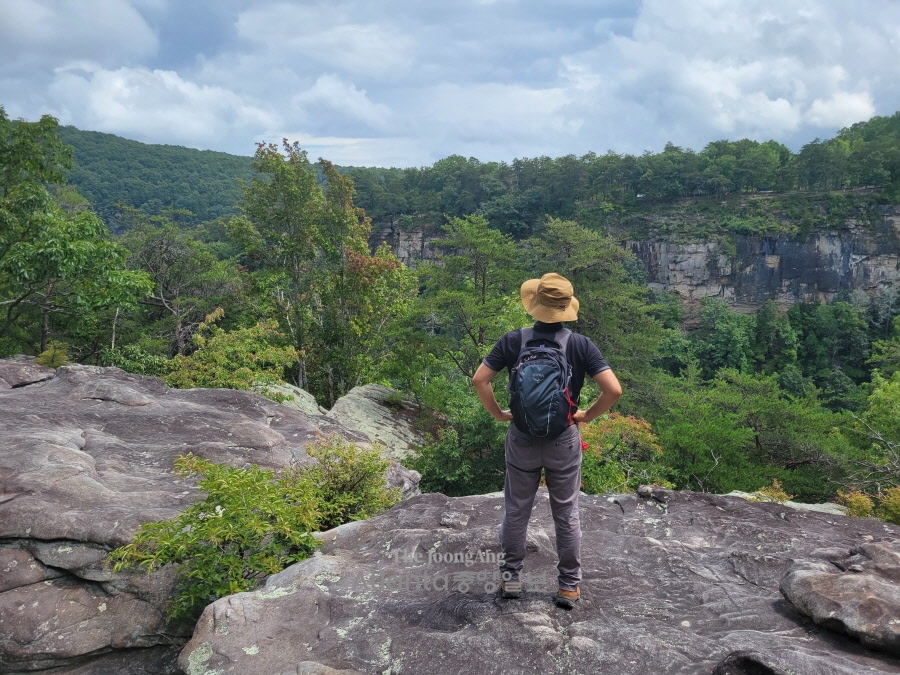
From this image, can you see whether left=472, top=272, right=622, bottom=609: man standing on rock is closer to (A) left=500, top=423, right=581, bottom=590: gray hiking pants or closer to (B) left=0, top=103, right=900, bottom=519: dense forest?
(A) left=500, top=423, right=581, bottom=590: gray hiking pants

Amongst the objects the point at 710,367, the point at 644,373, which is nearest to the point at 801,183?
the point at 710,367

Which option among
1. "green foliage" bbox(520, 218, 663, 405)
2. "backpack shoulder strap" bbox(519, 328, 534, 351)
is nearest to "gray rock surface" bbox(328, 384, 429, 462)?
"green foliage" bbox(520, 218, 663, 405)

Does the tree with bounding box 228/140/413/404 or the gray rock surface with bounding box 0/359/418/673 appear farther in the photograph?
the tree with bounding box 228/140/413/404

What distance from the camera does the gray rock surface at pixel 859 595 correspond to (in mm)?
2498

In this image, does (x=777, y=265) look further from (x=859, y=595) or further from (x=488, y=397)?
(x=488, y=397)

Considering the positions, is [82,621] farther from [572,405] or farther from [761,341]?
[761,341]

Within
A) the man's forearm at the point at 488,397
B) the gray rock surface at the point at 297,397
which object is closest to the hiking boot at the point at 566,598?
the man's forearm at the point at 488,397

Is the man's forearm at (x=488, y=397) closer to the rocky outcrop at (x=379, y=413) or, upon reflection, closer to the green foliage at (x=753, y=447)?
the green foliage at (x=753, y=447)

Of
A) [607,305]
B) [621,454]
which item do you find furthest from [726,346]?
[621,454]

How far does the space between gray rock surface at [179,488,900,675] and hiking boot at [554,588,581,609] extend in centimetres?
4

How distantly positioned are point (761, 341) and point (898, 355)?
2657cm

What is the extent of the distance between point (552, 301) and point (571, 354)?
0.31 meters

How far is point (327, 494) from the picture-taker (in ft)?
15.0

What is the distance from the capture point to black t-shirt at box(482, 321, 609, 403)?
2.93 m
